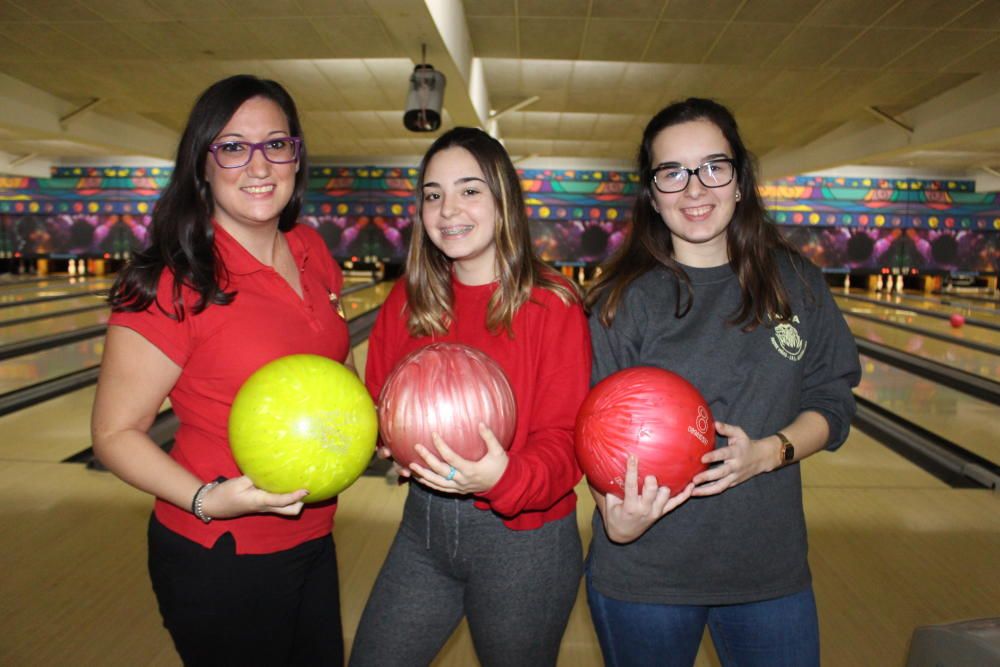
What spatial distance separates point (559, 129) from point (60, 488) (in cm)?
642

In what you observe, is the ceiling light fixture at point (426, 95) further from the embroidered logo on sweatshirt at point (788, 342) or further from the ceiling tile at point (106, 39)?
the embroidered logo on sweatshirt at point (788, 342)

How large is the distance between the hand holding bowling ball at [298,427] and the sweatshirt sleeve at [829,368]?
0.63 metres

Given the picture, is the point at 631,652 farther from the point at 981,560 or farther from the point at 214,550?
the point at 981,560

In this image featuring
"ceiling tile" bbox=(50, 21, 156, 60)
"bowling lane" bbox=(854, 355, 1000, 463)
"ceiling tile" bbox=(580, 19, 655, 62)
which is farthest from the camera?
"ceiling tile" bbox=(50, 21, 156, 60)

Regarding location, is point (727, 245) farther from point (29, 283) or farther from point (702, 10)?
point (29, 283)

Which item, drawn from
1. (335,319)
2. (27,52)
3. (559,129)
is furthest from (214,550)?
(559,129)

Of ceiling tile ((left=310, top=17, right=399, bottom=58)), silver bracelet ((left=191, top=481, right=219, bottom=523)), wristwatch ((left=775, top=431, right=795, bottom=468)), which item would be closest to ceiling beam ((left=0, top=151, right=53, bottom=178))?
ceiling tile ((left=310, top=17, right=399, bottom=58))

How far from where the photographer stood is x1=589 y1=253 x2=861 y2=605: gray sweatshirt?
2.93ft

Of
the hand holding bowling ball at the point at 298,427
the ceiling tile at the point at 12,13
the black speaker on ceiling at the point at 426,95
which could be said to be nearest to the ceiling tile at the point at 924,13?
the black speaker on ceiling at the point at 426,95

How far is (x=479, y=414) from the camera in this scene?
0.81 meters

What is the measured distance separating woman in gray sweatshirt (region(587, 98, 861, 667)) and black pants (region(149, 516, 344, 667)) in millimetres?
432

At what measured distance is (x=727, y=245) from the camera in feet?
3.31

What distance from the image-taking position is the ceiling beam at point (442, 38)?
11.1 ft

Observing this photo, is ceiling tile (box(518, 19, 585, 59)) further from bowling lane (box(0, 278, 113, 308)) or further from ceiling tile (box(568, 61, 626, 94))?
bowling lane (box(0, 278, 113, 308))
